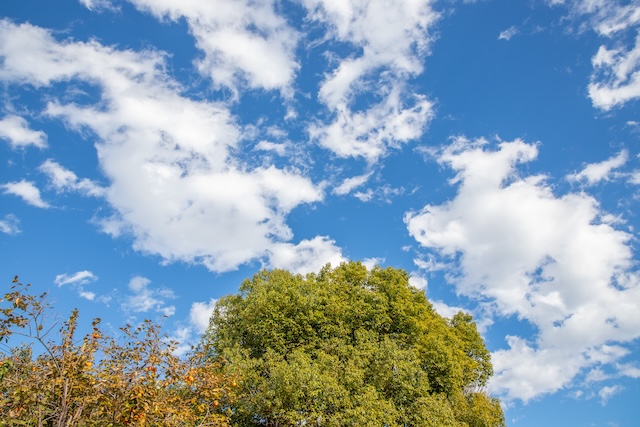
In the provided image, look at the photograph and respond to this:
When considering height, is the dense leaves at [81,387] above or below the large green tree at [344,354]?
below

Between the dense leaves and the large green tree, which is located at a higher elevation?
the large green tree

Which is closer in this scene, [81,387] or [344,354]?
[81,387]

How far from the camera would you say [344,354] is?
86.1 ft

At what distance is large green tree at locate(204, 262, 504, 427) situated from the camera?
75.9 feet

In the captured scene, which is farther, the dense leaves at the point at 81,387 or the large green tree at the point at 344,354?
the large green tree at the point at 344,354

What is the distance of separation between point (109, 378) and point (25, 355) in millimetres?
4517

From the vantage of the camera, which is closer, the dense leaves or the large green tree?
the dense leaves

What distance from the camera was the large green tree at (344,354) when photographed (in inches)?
911

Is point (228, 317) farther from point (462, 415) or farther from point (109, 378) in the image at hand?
point (109, 378)

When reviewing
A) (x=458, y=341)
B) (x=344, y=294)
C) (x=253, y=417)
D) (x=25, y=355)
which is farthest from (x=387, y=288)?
(x=25, y=355)

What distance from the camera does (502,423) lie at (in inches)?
1303

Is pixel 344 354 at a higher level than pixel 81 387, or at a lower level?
higher

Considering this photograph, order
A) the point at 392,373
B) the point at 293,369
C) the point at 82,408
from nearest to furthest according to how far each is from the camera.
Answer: the point at 82,408
the point at 293,369
the point at 392,373

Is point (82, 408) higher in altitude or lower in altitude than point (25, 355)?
lower
